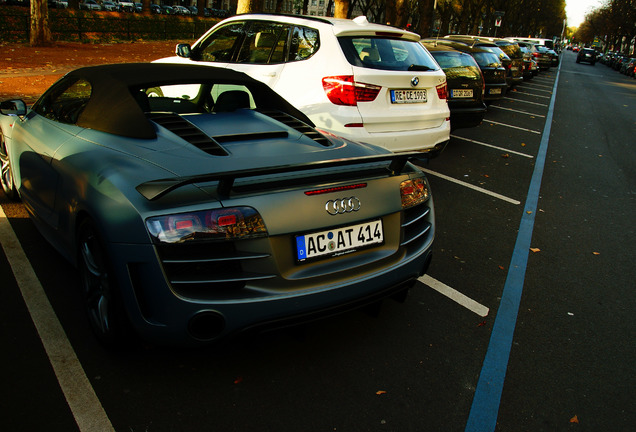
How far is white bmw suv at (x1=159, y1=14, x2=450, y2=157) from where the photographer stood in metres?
5.56

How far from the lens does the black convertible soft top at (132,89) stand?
3164 mm

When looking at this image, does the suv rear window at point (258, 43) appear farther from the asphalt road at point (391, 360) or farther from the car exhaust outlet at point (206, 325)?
the car exhaust outlet at point (206, 325)

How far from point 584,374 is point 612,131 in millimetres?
12742

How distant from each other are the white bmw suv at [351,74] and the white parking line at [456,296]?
199cm

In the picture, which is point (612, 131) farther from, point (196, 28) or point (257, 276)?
point (196, 28)

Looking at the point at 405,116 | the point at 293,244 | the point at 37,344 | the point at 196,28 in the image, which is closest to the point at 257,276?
the point at 293,244

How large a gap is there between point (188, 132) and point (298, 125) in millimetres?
824

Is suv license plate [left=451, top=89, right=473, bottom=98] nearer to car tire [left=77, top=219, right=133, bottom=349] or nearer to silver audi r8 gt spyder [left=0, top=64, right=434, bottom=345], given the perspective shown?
silver audi r8 gt spyder [left=0, top=64, right=434, bottom=345]

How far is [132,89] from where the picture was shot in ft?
11.3

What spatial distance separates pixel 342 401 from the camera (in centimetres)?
268

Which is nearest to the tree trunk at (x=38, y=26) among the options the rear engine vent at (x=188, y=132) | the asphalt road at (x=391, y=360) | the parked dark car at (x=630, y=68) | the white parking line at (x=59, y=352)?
the asphalt road at (x=391, y=360)

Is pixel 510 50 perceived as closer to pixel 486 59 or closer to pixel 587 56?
pixel 486 59

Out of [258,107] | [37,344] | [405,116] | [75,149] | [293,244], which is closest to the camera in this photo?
[293,244]

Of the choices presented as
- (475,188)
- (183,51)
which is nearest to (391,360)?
(475,188)
